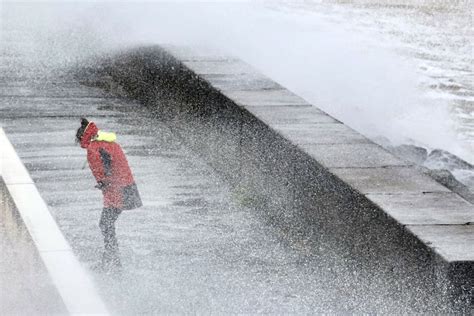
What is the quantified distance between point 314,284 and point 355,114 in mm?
7943

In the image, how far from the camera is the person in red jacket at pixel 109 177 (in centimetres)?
700

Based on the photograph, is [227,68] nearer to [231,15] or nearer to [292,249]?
[292,249]

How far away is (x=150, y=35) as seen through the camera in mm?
14547

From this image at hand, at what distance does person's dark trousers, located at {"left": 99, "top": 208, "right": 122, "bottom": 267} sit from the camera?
6.99 meters

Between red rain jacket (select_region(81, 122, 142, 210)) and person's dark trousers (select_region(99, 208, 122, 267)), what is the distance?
0.06 metres

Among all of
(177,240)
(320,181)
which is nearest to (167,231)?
(177,240)

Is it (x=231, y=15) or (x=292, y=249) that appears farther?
(x=231, y=15)

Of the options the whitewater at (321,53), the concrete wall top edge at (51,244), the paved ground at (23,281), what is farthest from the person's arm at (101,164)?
the whitewater at (321,53)

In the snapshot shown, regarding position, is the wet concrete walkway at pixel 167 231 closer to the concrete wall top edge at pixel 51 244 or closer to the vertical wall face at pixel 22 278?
the concrete wall top edge at pixel 51 244

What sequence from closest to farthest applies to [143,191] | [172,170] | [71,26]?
[143,191], [172,170], [71,26]

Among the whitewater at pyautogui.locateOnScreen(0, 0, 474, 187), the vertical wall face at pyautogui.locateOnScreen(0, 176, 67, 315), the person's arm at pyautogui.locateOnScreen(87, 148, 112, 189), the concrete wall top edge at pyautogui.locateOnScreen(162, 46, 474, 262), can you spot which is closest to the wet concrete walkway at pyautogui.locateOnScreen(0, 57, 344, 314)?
the vertical wall face at pyautogui.locateOnScreen(0, 176, 67, 315)

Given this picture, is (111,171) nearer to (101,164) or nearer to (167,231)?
(101,164)

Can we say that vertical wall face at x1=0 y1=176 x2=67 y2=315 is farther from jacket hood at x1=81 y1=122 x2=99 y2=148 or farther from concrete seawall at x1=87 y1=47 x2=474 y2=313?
concrete seawall at x1=87 y1=47 x2=474 y2=313

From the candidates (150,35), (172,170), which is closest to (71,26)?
(150,35)
